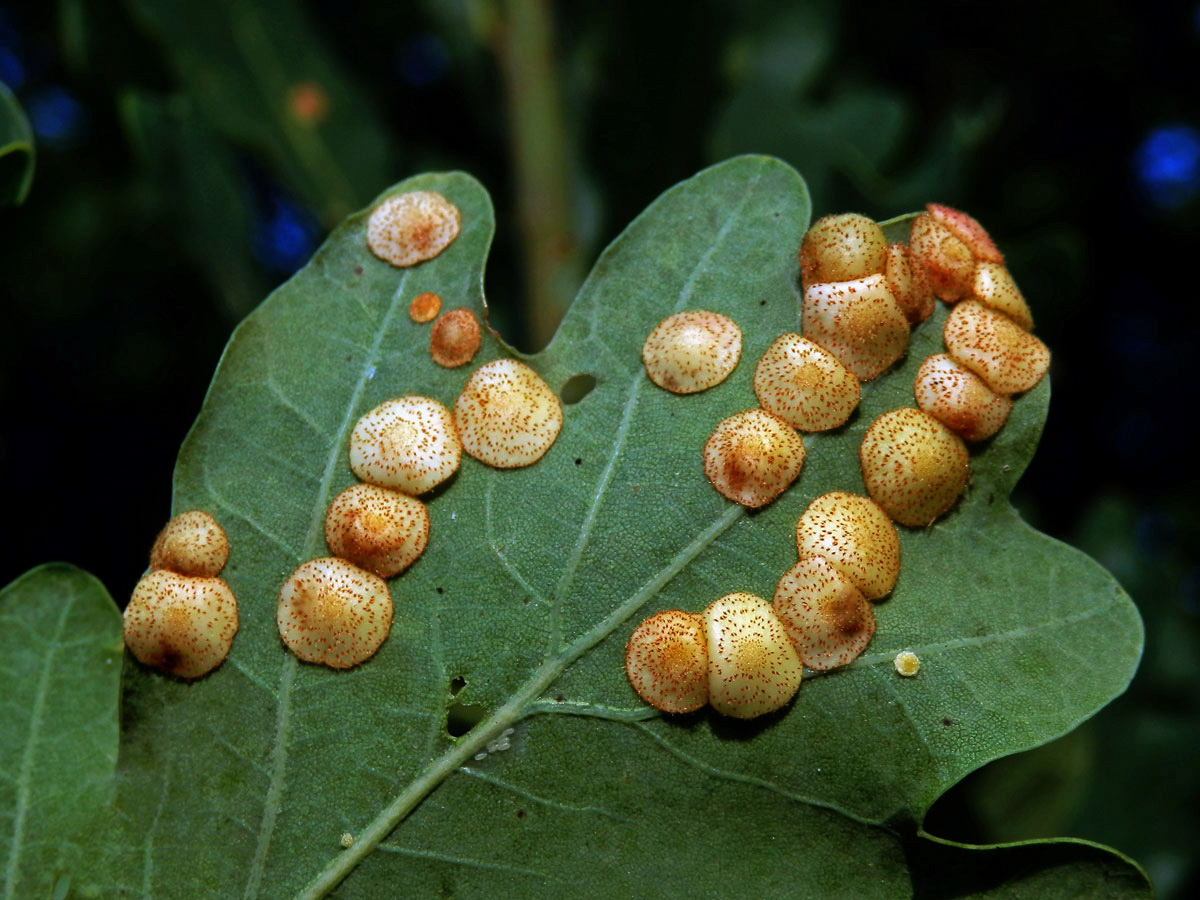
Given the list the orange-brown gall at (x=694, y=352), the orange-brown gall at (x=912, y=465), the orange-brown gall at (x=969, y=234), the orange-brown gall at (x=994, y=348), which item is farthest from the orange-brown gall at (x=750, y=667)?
the orange-brown gall at (x=969, y=234)

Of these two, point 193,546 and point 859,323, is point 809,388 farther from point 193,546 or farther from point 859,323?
point 193,546

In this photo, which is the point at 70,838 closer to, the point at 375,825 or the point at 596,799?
the point at 375,825

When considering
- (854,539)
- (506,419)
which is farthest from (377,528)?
(854,539)

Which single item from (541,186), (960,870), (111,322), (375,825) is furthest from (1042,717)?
(111,322)

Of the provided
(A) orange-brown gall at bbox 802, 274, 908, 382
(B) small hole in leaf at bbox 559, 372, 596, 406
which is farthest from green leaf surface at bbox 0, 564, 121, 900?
(A) orange-brown gall at bbox 802, 274, 908, 382

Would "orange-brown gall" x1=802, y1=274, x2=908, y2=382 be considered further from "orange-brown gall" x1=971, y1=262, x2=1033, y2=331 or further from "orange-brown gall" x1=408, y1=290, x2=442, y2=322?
"orange-brown gall" x1=408, y1=290, x2=442, y2=322
